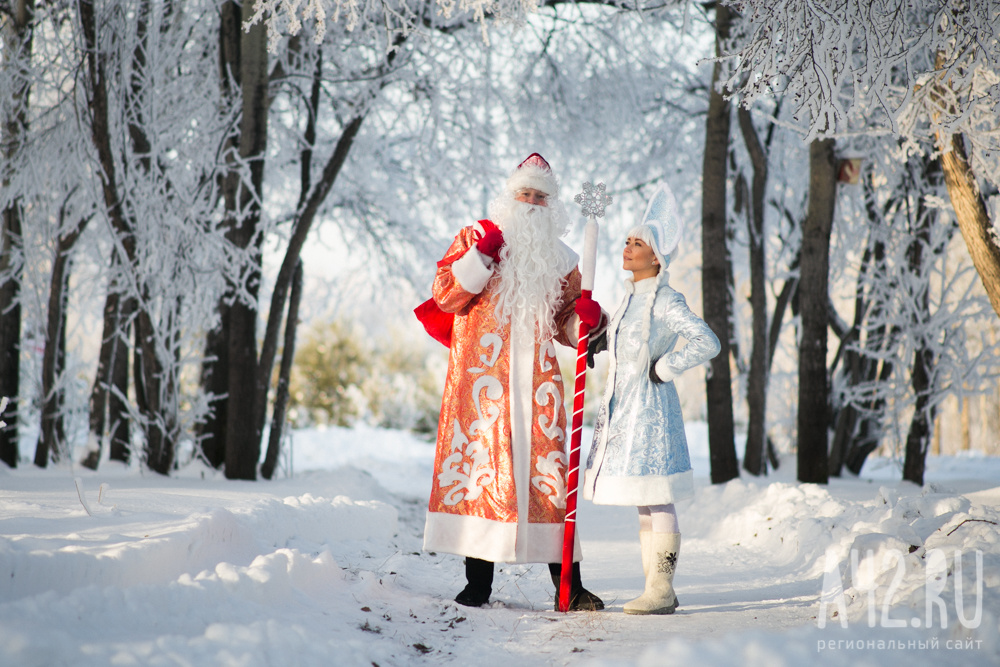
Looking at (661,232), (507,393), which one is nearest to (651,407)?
(507,393)

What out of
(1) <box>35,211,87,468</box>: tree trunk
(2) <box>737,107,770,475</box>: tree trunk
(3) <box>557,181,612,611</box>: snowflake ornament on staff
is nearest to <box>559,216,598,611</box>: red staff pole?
(3) <box>557,181,612,611</box>: snowflake ornament on staff

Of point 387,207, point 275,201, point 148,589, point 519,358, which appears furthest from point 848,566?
point 275,201

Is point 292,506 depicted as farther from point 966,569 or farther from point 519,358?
point 966,569

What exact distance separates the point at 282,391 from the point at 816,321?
4.97 meters

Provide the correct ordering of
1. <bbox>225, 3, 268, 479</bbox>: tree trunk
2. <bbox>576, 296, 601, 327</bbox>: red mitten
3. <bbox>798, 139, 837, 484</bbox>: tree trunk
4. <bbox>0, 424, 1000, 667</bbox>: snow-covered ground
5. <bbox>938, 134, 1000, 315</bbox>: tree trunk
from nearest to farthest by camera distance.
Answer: <bbox>0, 424, 1000, 667</bbox>: snow-covered ground < <bbox>576, 296, 601, 327</bbox>: red mitten < <bbox>938, 134, 1000, 315</bbox>: tree trunk < <bbox>225, 3, 268, 479</bbox>: tree trunk < <bbox>798, 139, 837, 484</bbox>: tree trunk

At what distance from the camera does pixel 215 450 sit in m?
6.80

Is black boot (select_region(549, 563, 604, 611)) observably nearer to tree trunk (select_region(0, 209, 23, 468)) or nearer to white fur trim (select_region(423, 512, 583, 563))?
white fur trim (select_region(423, 512, 583, 563))

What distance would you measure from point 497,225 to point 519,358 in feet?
2.14

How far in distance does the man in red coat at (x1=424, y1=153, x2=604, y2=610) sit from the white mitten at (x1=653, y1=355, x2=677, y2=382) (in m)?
0.36

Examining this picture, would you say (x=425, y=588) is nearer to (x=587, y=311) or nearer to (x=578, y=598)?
(x=578, y=598)

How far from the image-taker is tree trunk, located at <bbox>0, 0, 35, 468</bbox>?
6797 mm

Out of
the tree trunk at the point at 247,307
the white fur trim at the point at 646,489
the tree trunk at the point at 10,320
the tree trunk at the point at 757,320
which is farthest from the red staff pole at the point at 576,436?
the tree trunk at the point at 10,320

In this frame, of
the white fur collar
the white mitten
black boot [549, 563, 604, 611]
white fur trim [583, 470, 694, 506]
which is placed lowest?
black boot [549, 563, 604, 611]

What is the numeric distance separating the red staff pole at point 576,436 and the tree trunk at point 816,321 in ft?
12.4
